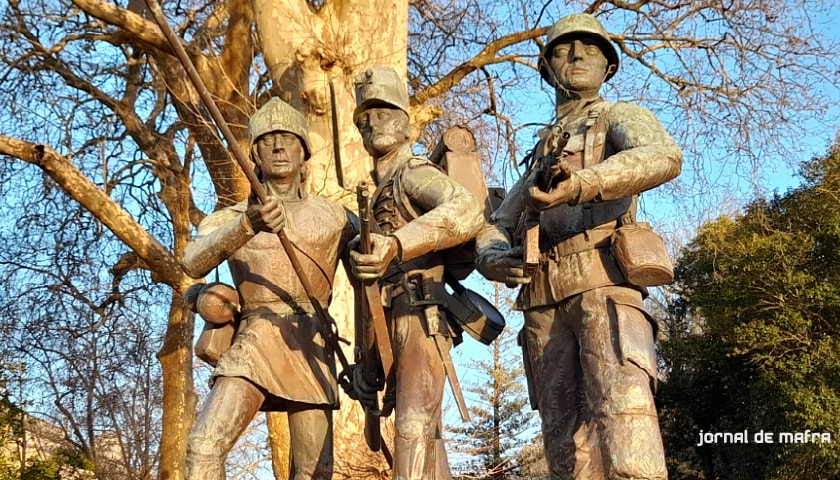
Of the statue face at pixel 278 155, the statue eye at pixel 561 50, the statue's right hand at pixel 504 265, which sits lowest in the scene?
the statue's right hand at pixel 504 265

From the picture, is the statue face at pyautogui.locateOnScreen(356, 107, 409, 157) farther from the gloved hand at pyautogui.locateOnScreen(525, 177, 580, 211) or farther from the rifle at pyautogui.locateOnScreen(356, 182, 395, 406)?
the gloved hand at pyautogui.locateOnScreen(525, 177, 580, 211)

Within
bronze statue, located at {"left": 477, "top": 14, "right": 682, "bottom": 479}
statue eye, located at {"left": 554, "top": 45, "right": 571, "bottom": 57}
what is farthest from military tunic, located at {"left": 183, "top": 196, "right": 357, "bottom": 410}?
statue eye, located at {"left": 554, "top": 45, "right": 571, "bottom": 57}

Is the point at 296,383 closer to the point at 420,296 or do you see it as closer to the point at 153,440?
the point at 420,296

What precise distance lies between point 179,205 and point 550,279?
12.1 m

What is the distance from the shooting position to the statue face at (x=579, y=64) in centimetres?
495

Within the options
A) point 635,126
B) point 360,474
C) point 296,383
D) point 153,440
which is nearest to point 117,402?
point 153,440

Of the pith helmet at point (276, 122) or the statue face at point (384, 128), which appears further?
the pith helmet at point (276, 122)

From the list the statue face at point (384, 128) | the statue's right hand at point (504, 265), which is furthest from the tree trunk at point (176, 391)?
the statue's right hand at point (504, 265)

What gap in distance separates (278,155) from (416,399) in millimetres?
1501

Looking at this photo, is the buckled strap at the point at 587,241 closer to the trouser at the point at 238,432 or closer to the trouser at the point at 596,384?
the trouser at the point at 596,384

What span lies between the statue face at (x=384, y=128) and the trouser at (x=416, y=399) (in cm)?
79

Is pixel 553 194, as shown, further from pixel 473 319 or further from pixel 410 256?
pixel 473 319

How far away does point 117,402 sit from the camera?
17750mm

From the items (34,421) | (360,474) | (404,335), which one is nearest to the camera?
(404,335)
